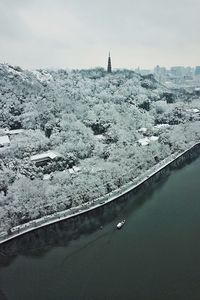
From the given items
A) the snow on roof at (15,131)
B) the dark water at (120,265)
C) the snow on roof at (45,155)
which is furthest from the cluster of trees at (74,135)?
the dark water at (120,265)

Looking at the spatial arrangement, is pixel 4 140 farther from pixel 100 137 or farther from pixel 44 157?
pixel 100 137

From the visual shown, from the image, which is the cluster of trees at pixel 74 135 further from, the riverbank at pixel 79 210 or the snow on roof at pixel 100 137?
the riverbank at pixel 79 210

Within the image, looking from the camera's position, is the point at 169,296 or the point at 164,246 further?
the point at 164,246

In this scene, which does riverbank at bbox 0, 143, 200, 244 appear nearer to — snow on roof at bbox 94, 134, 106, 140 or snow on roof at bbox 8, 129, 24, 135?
snow on roof at bbox 94, 134, 106, 140

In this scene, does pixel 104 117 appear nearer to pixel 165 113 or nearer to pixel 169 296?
pixel 165 113

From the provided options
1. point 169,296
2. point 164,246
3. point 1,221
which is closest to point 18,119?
point 1,221

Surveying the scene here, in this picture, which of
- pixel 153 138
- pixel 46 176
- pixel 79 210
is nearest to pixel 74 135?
pixel 46 176
